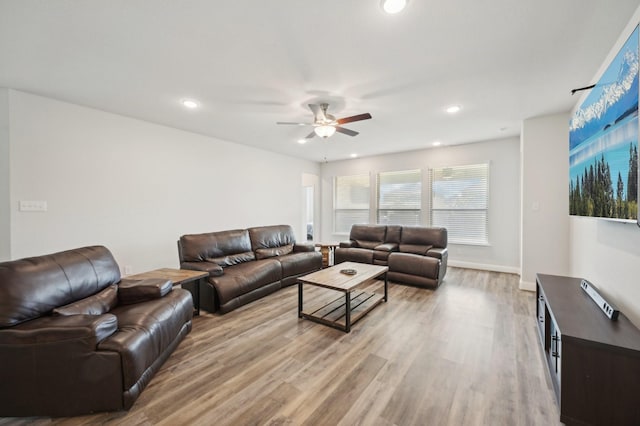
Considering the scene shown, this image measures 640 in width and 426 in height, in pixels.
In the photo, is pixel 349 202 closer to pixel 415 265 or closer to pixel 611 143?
pixel 415 265

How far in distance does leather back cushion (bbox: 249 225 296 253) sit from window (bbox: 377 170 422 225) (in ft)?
9.10

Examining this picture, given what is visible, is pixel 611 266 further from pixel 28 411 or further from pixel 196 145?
pixel 196 145

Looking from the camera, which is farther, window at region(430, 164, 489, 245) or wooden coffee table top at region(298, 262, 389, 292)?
window at region(430, 164, 489, 245)

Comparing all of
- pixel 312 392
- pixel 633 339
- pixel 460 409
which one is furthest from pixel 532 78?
pixel 312 392

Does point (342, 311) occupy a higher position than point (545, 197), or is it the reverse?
point (545, 197)

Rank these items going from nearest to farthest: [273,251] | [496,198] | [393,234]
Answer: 1. [273,251]
2. [496,198]
3. [393,234]

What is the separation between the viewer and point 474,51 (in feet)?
7.03

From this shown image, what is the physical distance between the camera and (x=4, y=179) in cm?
287

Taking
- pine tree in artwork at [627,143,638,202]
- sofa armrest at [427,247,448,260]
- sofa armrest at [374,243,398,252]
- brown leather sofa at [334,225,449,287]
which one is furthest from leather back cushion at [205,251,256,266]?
pine tree in artwork at [627,143,638,202]

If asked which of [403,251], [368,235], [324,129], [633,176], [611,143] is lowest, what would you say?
[403,251]

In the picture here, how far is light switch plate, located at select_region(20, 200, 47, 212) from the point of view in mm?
2967

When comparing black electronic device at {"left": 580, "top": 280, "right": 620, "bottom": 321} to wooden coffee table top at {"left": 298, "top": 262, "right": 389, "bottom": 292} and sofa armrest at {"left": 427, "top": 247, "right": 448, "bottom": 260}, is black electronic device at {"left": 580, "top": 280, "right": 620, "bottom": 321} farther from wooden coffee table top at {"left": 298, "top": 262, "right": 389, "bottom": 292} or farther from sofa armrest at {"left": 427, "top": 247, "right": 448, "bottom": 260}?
sofa armrest at {"left": 427, "top": 247, "right": 448, "bottom": 260}

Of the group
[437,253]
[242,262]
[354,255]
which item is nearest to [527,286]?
[437,253]

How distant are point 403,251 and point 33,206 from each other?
18.1ft
